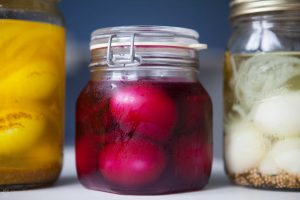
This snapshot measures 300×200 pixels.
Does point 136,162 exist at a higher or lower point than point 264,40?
lower

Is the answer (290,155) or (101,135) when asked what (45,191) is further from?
(290,155)

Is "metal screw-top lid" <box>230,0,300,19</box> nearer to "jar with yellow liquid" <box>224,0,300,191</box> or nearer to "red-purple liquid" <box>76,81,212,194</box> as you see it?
"jar with yellow liquid" <box>224,0,300,191</box>

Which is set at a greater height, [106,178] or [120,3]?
[120,3]

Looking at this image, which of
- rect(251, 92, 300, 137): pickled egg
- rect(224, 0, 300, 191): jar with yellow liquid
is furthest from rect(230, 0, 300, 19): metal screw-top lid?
rect(251, 92, 300, 137): pickled egg

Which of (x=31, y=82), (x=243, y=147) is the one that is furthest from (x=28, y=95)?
(x=243, y=147)

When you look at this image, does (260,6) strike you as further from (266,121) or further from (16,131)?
(16,131)

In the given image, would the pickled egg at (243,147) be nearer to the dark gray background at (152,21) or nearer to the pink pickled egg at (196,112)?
the pink pickled egg at (196,112)

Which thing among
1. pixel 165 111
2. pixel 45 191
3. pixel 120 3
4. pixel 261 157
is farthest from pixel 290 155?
pixel 120 3
